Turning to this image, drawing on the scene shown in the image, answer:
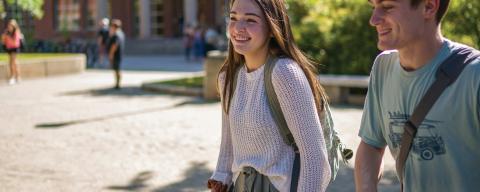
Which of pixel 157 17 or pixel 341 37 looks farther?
pixel 157 17

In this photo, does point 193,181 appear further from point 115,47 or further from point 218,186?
point 115,47

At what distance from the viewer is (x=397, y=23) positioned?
2016 mm

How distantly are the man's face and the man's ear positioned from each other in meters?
0.01

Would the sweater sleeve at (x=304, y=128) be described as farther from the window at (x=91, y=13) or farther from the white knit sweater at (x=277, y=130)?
the window at (x=91, y=13)

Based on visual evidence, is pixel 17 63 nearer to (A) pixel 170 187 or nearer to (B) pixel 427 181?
(A) pixel 170 187

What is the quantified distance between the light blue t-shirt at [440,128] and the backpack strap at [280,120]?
0.51 metres

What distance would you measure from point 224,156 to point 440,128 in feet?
3.93

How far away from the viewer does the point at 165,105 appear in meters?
12.6

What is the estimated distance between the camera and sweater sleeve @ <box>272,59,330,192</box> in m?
2.50


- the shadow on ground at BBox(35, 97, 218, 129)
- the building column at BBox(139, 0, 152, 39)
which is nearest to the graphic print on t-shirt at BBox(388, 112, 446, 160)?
the shadow on ground at BBox(35, 97, 218, 129)

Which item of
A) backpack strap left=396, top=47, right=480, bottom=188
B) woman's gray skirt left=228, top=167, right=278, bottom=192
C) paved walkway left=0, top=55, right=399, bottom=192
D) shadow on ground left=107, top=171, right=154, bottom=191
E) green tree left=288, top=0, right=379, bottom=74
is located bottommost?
paved walkway left=0, top=55, right=399, bottom=192

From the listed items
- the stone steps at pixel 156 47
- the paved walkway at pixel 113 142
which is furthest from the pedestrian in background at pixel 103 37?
the paved walkway at pixel 113 142

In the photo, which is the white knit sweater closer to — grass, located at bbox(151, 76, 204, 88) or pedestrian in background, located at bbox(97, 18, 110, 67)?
grass, located at bbox(151, 76, 204, 88)

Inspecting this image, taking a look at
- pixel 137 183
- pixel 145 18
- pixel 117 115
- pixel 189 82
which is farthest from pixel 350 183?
pixel 145 18
